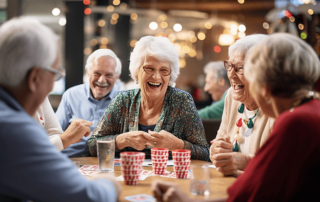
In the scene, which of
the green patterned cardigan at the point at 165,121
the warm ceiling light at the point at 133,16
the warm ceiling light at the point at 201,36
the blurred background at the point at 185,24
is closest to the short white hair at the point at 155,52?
the green patterned cardigan at the point at 165,121

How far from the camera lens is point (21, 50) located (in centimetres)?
113

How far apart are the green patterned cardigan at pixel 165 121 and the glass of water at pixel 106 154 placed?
22.3 inches

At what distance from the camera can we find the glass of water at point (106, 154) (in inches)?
70.7

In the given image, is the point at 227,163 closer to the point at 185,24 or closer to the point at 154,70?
the point at 154,70

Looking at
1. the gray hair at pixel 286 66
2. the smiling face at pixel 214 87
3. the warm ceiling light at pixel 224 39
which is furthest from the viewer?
the warm ceiling light at pixel 224 39

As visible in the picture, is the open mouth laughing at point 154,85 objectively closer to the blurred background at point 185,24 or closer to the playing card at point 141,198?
the playing card at point 141,198

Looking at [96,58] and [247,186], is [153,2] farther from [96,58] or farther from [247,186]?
[247,186]

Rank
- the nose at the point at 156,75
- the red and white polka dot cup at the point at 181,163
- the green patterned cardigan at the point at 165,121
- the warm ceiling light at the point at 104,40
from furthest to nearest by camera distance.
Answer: the warm ceiling light at the point at 104,40 → the nose at the point at 156,75 → the green patterned cardigan at the point at 165,121 → the red and white polka dot cup at the point at 181,163

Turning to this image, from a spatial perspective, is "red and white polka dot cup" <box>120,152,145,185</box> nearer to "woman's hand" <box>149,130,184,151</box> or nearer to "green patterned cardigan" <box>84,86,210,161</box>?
"woman's hand" <box>149,130,184,151</box>

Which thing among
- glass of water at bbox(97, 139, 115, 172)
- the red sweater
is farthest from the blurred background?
the red sweater

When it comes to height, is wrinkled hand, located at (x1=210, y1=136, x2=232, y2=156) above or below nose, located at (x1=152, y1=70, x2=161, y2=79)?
below

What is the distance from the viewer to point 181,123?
2.53 metres

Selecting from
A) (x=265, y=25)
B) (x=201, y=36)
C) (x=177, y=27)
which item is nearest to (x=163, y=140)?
(x=177, y=27)

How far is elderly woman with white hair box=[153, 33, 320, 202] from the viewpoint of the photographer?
109 cm
